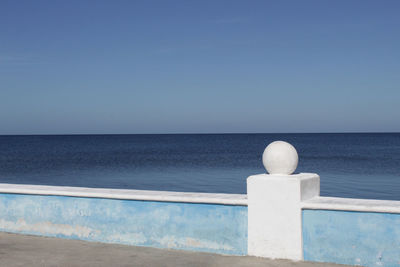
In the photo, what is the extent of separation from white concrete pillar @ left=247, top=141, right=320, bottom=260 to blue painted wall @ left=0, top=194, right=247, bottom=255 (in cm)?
19

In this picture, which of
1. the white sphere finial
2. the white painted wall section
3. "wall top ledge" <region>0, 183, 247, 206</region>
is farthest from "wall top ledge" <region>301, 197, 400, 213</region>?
"wall top ledge" <region>0, 183, 247, 206</region>

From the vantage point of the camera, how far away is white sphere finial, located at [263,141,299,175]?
634 centimetres

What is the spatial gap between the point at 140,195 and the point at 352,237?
9.33 ft

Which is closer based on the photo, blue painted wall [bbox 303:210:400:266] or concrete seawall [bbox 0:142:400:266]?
blue painted wall [bbox 303:210:400:266]

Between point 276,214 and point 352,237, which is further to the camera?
point 276,214

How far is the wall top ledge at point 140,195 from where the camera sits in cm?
650

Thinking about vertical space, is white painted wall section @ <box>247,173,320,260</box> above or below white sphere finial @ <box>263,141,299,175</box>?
below

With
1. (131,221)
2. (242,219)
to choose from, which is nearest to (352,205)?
(242,219)

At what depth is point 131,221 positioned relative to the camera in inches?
277

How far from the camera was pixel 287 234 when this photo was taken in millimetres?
6129

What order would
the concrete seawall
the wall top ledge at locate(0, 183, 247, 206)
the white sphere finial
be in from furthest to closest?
the wall top ledge at locate(0, 183, 247, 206), the white sphere finial, the concrete seawall

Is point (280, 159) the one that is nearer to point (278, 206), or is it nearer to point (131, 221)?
point (278, 206)

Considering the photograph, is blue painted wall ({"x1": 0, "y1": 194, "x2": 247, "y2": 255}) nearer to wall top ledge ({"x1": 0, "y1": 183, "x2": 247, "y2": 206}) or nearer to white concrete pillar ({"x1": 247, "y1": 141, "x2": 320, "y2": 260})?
wall top ledge ({"x1": 0, "y1": 183, "x2": 247, "y2": 206})

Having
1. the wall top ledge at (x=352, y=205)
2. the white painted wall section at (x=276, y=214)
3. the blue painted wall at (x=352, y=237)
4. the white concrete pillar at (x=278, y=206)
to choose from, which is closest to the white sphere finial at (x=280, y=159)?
the white concrete pillar at (x=278, y=206)
